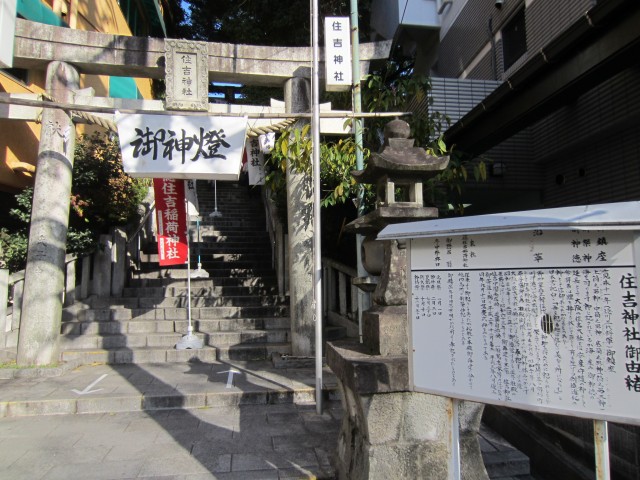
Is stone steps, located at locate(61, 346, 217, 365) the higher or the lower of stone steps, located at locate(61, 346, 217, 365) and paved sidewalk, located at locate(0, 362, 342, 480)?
the higher

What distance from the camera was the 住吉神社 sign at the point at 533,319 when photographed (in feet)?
6.14

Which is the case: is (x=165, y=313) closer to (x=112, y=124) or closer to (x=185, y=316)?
(x=185, y=316)

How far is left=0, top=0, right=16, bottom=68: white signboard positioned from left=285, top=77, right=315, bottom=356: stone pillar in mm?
4059

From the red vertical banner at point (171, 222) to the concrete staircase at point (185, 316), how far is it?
1.09 meters

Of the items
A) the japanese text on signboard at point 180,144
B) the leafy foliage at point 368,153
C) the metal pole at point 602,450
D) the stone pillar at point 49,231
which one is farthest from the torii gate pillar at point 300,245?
the metal pole at point 602,450

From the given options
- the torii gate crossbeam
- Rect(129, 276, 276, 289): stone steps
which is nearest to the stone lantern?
the torii gate crossbeam

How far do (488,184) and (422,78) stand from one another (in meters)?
3.24

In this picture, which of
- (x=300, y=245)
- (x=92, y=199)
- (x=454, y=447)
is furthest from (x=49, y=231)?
(x=454, y=447)

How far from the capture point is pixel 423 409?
3.14 m

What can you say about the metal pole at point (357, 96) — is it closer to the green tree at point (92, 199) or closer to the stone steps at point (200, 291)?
the stone steps at point (200, 291)

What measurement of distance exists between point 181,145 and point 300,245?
8.02 ft

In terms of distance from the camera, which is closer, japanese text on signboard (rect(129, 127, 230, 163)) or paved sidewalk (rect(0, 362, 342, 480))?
paved sidewalk (rect(0, 362, 342, 480))

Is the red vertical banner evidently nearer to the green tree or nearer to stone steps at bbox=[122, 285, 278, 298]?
stone steps at bbox=[122, 285, 278, 298]

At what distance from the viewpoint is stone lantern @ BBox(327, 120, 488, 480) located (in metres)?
3.03
